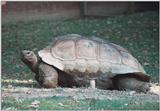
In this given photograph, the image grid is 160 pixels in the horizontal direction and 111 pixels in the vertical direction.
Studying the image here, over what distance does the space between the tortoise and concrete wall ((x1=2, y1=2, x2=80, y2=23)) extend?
10427 mm

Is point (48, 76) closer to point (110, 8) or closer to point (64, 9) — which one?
point (64, 9)

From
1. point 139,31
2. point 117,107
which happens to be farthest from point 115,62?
point 139,31

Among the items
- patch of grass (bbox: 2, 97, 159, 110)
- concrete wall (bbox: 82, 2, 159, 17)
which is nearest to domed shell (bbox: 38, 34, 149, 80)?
patch of grass (bbox: 2, 97, 159, 110)

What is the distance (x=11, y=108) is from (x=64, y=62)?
2046mm

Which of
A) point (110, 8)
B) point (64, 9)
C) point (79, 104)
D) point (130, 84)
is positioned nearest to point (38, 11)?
point (64, 9)

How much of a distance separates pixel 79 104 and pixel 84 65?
1.71 m

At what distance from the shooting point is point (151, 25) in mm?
17438

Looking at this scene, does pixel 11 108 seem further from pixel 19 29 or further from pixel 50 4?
pixel 50 4

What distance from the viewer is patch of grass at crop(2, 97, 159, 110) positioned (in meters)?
6.35

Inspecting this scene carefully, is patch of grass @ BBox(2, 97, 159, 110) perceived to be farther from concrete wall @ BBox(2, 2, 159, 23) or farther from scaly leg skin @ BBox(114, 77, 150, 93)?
concrete wall @ BBox(2, 2, 159, 23)

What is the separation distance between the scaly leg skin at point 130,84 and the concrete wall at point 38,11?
1055 centimetres

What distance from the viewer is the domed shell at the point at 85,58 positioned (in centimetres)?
821

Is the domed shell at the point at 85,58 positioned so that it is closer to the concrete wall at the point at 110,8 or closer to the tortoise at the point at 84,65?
the tortoise at the point at 84,65

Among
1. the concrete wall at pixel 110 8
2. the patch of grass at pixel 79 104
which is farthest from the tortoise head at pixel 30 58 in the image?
the concrete wall at pixel 110 8
